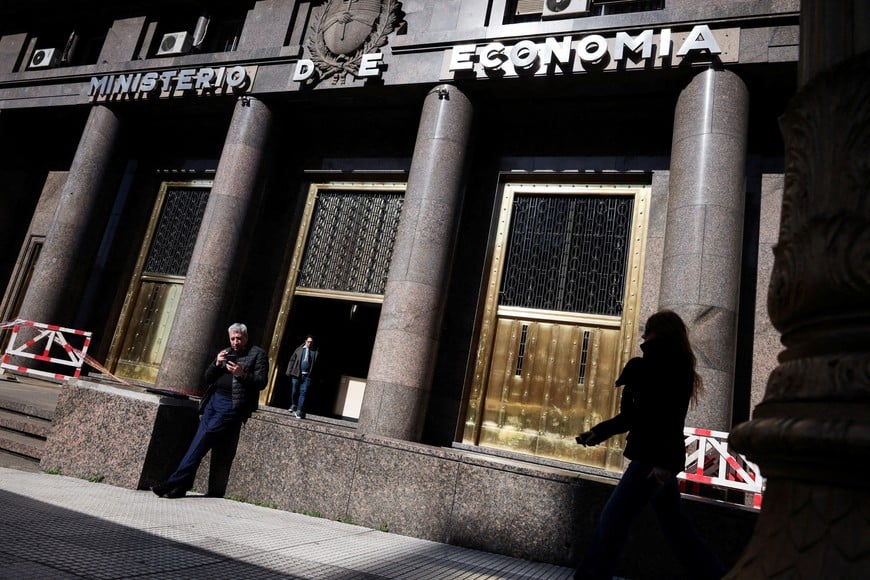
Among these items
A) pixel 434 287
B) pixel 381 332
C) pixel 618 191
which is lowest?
pixel 381 332

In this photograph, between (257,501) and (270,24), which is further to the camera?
(270,24)

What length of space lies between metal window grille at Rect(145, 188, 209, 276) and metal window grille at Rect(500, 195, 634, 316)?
8.14 meters

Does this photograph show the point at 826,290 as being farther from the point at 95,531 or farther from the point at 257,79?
the point at 257,79

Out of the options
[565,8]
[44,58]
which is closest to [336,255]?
[565,8]

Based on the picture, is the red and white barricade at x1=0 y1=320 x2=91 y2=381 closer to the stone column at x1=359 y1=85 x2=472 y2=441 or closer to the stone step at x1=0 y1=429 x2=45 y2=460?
the stone step at x1=0 y1=429 x2=45 y2=460

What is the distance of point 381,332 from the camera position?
30.3ft

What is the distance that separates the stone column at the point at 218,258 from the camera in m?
10.9

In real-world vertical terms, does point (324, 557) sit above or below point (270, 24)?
below

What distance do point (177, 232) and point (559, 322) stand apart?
32.3 ft

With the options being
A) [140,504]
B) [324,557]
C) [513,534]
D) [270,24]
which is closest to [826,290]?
[324,557]

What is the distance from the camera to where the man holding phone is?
6.88 m

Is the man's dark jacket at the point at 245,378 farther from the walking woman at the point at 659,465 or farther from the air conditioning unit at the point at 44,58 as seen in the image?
the air conditioning unit at the point at 44,58

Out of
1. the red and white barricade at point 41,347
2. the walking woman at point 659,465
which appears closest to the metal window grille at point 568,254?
the walking woman at point 659,465

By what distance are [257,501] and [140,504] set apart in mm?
1514
